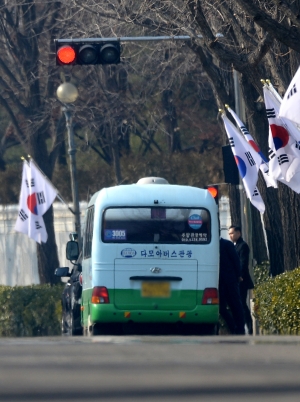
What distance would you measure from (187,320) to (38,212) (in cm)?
878

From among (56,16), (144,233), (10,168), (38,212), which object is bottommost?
(144,233)

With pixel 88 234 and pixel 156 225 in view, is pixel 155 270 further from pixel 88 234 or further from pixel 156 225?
pixel 88 234

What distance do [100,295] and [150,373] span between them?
24.7ft

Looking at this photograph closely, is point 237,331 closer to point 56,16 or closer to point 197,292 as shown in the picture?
point 197,292

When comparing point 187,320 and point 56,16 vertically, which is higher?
point 56,16

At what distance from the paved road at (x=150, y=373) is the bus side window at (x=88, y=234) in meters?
6.35

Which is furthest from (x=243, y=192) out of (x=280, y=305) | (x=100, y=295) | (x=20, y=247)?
(x=20, y=247)

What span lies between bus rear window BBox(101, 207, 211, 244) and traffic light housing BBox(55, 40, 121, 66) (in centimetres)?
270

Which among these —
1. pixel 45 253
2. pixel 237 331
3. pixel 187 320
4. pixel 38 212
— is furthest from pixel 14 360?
pixel 45 253

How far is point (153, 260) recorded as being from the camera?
13.3m

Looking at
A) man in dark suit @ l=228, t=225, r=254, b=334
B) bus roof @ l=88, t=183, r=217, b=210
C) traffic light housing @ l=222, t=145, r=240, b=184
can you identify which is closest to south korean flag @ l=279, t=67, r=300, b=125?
bus roof @ l=88, t=183, r=217, b=210

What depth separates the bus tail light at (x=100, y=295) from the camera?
1316 cm

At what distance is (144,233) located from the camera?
1345cm

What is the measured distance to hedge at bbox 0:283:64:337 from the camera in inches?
754
